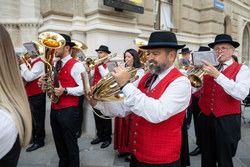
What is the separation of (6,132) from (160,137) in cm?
124

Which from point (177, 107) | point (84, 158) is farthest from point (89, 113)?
point (177, 107)

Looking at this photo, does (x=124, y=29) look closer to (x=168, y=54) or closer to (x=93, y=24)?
(x=93, y=24)

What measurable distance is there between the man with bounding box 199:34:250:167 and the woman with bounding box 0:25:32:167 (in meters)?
2.04

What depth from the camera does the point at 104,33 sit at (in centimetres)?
568

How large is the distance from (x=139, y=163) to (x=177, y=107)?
2.29 ft

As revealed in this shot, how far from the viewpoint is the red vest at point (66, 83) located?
2918 millimetres

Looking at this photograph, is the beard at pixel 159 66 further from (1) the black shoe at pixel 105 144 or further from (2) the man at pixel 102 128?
(1) the black shoe at pixel 105 144

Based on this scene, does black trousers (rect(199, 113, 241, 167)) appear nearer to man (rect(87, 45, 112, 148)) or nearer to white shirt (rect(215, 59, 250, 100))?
white shirt (rect(215, 59, 250, 100))

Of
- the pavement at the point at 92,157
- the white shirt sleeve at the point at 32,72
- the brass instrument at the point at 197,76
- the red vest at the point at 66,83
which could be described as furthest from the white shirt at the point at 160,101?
the white shirt sleeve at the point at 32,72

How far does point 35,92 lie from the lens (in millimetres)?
4004

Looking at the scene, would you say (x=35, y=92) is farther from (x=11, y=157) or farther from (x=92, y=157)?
(x=11, y=157)

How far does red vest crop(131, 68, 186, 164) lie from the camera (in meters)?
1.76

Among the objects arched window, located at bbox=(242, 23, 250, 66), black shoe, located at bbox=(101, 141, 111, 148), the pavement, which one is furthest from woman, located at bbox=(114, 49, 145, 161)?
arched window, located at bbox=(242, 23, 250, 66)

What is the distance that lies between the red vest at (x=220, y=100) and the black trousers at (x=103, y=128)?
2.19 metres
